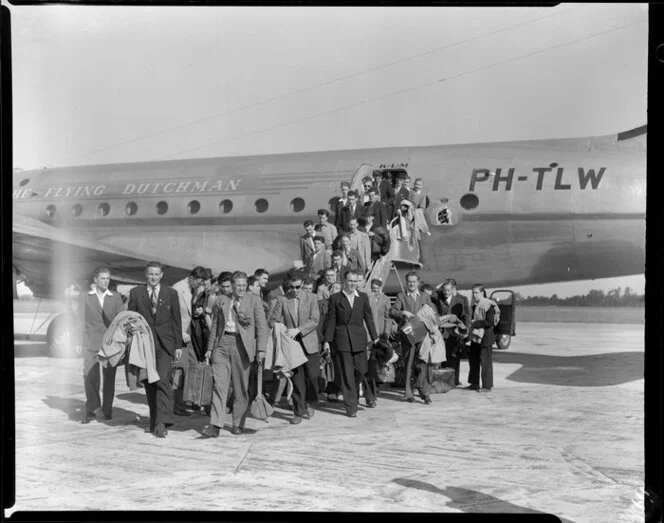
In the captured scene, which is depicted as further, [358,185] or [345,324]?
[358,185]

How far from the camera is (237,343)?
8.88 metres

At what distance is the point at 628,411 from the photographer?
10.5 meters

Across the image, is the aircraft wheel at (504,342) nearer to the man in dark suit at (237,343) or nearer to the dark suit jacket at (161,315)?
the man in dark suit at (237,343)

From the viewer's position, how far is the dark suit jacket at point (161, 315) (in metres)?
8.76

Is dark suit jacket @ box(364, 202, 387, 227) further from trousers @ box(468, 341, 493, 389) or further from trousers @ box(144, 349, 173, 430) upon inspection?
trousers @ box(144, 349, 173, 430)

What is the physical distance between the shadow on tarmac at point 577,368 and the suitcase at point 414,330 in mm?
3089

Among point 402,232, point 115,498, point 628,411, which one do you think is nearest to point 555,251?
point 402,232

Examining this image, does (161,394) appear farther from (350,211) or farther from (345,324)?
(350,211)

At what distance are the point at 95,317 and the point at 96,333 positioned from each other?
206 mm

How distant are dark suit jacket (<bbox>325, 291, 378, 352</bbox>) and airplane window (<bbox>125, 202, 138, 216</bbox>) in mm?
→ 9662

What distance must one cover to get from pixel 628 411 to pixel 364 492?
Result: 5.66 metres

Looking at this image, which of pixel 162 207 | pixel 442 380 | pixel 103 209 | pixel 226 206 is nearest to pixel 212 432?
pixel 442 380

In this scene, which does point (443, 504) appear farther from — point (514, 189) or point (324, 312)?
point (514, 189)

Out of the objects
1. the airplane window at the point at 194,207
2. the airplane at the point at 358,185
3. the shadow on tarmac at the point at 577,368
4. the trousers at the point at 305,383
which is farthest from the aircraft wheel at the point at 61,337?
the shadow on tarmac at the point at 577,368
